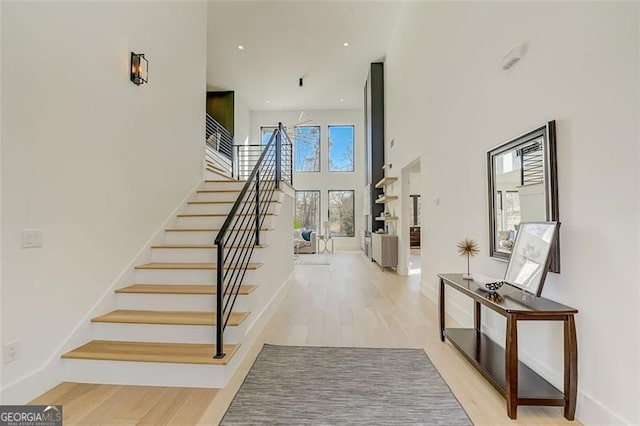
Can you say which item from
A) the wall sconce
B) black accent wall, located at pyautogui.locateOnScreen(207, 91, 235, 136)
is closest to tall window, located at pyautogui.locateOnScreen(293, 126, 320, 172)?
black accent wall, located at pyautogui.locateOnScreen(207, 91, 235, 136)

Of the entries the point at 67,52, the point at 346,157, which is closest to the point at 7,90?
the point at 67,52

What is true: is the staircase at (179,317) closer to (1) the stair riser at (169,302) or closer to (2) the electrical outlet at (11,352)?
(1) the stair riser at (169,302)

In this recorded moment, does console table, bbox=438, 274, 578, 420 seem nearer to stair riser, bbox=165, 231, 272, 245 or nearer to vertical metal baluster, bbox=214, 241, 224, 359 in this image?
vertical metal baluster, bbox=214, 241, 224, 359

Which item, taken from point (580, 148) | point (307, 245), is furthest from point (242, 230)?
point (307, 245)

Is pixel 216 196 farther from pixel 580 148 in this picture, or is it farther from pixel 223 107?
pixel 223 107

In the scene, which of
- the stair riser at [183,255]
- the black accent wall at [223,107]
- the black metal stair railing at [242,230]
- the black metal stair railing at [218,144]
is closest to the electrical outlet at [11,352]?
the black metal stair railing at [242,230]

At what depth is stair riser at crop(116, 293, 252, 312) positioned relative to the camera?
8.98 feet

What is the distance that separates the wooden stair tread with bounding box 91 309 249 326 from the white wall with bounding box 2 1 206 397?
0.74 ft

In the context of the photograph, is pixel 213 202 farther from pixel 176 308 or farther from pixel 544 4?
pixel 544 4

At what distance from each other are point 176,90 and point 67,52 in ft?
6.11

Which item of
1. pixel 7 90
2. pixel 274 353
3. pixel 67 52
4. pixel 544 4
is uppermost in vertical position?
pixel 544 4

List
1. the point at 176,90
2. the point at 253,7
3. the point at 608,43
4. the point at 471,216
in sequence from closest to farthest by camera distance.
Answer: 1. the point at 608,43
2. the point at 471,216
3. the point at 176,90
4. the point at 253,7

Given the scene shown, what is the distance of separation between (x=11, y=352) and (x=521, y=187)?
3.49 meters

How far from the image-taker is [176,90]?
4.12m
